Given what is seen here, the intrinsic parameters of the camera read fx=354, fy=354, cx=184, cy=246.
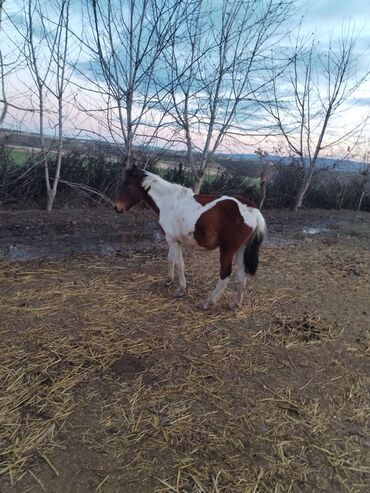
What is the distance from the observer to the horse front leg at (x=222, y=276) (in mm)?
4113

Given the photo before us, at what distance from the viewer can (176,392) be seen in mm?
2756

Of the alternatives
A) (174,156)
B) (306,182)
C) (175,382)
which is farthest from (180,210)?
(306,182)

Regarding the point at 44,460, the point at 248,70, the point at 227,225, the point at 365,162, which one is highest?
the point at 248,70

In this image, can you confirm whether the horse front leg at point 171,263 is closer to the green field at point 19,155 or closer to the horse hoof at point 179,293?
the horse hoof at point 179,293

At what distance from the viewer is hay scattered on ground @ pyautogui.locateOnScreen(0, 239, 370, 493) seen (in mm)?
2096

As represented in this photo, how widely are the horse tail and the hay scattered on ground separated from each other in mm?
538

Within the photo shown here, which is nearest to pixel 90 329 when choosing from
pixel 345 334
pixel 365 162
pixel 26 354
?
pixel 26 354

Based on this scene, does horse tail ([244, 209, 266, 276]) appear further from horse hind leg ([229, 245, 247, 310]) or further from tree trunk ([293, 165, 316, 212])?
tree trunk ([293, 165, 316, 212])

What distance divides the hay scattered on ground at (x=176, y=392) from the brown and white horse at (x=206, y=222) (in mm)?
477

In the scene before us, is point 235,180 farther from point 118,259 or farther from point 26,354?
point 26,354

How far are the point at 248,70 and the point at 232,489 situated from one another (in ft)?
21.5

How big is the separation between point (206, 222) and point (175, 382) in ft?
6.24

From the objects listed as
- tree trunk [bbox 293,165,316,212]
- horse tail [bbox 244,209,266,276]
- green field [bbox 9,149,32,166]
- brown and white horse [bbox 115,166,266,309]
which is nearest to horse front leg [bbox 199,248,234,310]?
brown and white horse [bbox 115,166,266,309]

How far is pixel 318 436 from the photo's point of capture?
243 cm
